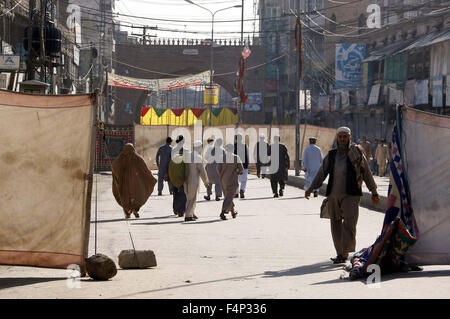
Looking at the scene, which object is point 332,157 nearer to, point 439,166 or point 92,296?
point 439,166

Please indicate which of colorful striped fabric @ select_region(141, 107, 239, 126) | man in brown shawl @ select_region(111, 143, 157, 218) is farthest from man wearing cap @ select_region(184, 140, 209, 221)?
colorful striped fabric @ select_region(141, 107, 239, 126)

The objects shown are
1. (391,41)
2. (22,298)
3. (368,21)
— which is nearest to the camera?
(22,298)

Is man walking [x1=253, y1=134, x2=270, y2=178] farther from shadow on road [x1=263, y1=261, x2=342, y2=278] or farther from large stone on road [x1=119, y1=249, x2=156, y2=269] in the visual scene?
large stone on road [x1=119, y1=249, x2=156, y2=269]

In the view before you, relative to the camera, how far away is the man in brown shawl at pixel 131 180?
1363cm

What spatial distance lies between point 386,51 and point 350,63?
373 cm

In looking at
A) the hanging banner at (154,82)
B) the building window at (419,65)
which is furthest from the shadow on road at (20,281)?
the hanging banner at (154,82)

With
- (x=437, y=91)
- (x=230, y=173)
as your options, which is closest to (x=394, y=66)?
(x=437, y=91)

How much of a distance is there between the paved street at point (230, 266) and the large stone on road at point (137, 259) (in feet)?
0.38

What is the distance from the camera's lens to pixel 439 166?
891cm

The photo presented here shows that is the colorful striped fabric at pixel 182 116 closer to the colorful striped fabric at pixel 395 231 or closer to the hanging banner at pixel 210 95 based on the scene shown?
the hanging banner at pixel 210 95

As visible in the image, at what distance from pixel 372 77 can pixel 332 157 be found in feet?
117

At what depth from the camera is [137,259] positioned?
9.09 metres

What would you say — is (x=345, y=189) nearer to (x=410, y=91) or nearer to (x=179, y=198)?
(x=179, y=198)

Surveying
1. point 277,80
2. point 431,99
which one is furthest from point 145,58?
point 431,99
